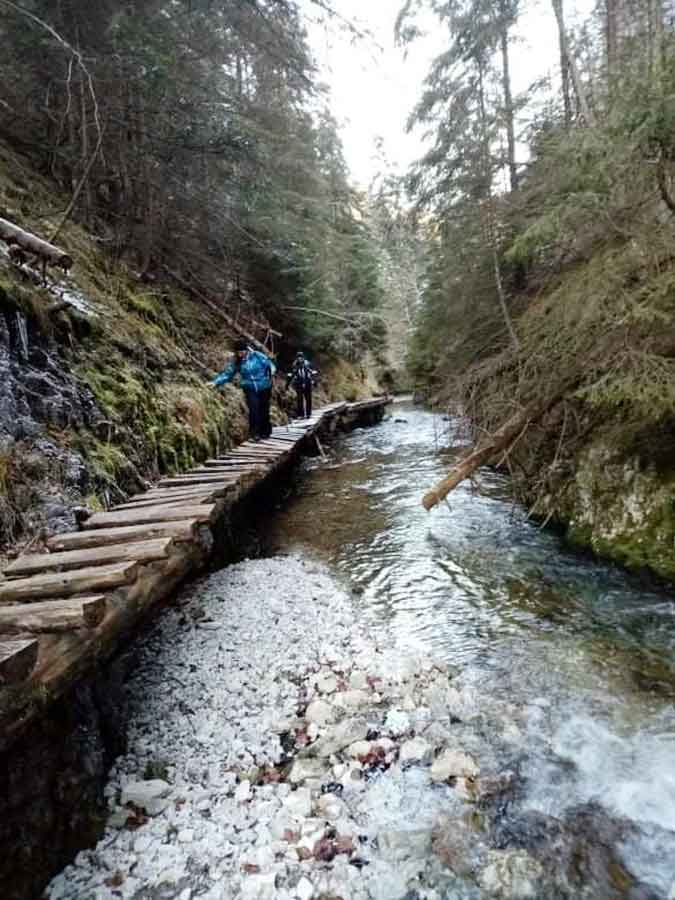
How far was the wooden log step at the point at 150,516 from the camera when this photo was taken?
428cm

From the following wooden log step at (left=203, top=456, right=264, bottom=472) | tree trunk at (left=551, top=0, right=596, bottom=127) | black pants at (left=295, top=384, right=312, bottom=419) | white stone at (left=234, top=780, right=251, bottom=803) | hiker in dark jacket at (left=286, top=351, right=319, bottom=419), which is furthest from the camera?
black pants at (left=295, top=384, right=312, bottom=419)

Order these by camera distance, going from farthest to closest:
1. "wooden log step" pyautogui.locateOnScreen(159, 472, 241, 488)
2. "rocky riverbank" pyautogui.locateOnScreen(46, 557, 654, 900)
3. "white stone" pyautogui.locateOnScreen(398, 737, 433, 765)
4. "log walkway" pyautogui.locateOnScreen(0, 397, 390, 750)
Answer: "wooden log step" pyautogui.locateOnScreen(159, 472, 241, 488), "white stone" pyautogui.locateOnScreen(398, 737, 433, 765), "rocky riverbank" pyautogui.locateOnScreen(46, 557, 654, 900), "log walkway" pyautogui.locateOnScreen(0, 397, 390, 750)

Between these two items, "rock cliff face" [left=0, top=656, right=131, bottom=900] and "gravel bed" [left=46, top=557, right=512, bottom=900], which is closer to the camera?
"rock cliff face" [left=0, top=656, right=131, bottom=900]

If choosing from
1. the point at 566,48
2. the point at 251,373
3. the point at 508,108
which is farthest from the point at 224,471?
the point at 566,48

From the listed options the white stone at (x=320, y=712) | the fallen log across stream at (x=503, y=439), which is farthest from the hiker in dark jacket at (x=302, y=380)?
the white stone at (x=320, y=712)

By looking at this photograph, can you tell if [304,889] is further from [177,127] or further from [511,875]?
[177,127]

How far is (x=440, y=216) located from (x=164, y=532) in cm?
997

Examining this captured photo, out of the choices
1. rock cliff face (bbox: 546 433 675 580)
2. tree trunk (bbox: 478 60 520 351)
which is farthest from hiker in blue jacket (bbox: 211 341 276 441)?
rock cliff face (bbox: 546 433 675 580)

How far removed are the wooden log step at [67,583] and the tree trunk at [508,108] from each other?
9902 mm

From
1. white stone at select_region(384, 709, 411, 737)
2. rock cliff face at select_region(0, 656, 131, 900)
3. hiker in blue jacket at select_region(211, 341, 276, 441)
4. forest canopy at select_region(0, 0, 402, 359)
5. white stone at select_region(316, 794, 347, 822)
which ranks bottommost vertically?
white stone at select_region(384, 709, 411, 737)

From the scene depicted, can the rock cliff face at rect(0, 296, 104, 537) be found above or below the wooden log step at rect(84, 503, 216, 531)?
above

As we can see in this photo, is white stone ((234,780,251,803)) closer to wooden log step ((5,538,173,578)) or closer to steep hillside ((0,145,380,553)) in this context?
wooden log step ((5,538,173,578))

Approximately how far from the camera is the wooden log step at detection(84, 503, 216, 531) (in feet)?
14.0

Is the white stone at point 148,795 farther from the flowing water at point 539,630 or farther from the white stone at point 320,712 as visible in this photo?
the flowing water at point 539,630
